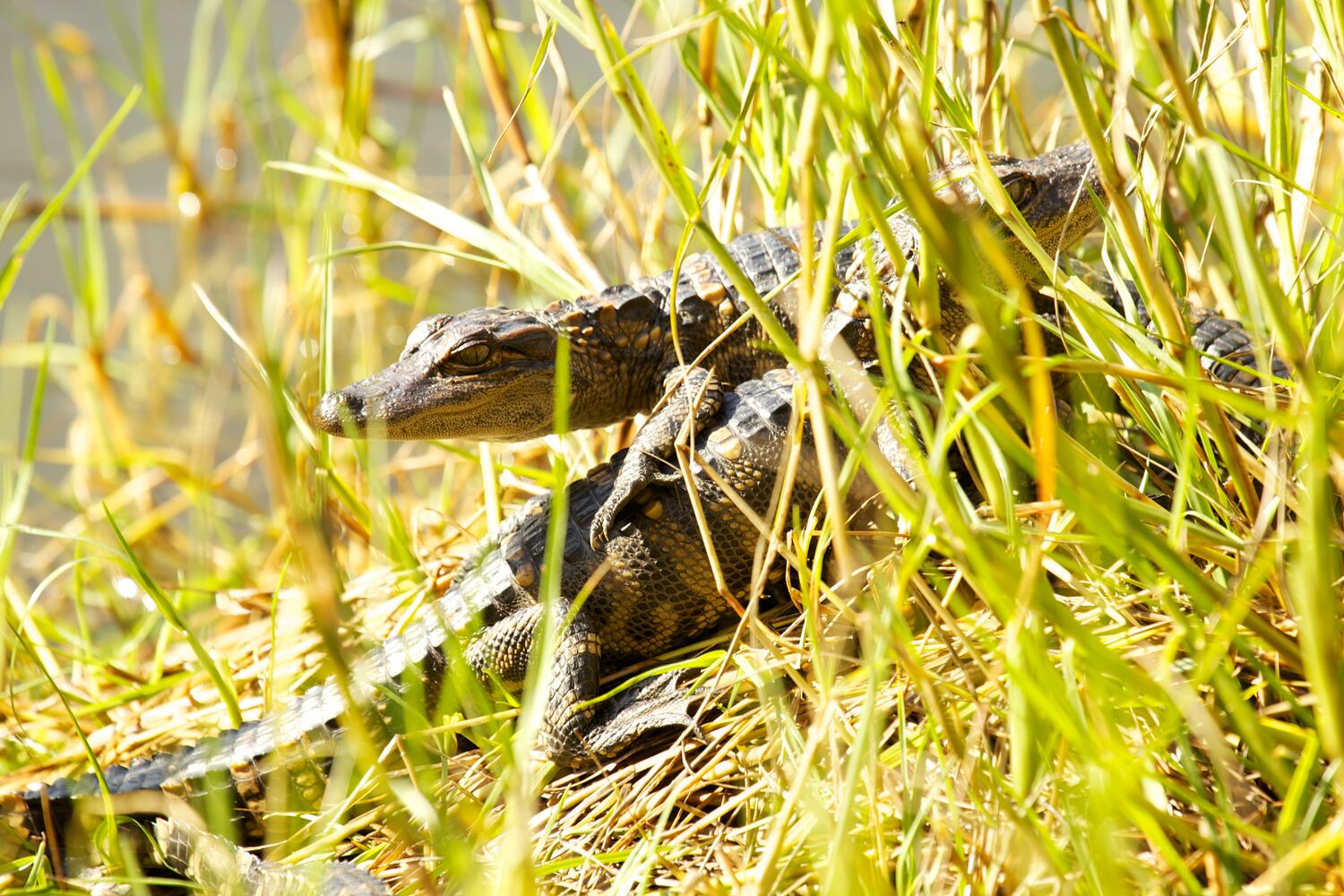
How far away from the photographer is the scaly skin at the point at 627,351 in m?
2.23

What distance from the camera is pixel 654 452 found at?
7.35 ft

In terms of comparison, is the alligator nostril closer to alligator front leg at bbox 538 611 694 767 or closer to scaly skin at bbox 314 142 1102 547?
scaly skin at bbox 314 142 1102 547

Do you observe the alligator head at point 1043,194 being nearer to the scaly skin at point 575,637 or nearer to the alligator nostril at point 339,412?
the scaly skin at point 575,637

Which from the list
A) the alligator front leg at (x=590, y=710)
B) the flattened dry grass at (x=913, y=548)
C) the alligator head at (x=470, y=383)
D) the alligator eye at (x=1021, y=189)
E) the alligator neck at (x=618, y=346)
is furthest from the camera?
the alligator neck at (x=618, y=346)

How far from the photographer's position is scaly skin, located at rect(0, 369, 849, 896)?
2150mm

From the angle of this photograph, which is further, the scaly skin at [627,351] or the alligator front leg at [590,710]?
the scaly skin at [627,351]

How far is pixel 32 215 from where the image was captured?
197 inches

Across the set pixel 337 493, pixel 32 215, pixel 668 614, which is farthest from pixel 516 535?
pixel 32 215

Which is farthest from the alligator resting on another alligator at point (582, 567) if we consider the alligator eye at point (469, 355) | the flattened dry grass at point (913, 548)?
the flattened dry grass at point (913, 548)

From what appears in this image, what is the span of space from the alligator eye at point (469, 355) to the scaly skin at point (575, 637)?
41cm

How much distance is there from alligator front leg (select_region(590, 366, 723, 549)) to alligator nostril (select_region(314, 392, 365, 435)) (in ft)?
1.81

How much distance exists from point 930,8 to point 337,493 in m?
1.88

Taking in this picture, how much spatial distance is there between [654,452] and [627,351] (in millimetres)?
452

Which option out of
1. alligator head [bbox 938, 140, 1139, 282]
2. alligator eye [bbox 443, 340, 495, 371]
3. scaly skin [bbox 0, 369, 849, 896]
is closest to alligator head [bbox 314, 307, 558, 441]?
alligator eye [bbox 443, 340, 495, 371]
